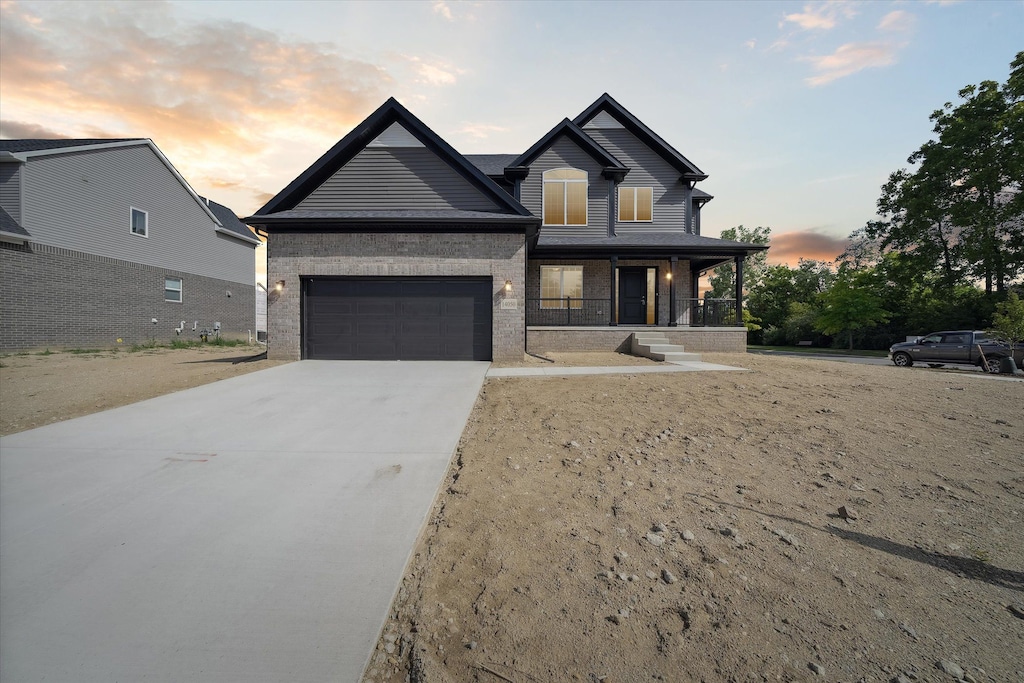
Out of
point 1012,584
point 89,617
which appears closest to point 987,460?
point 1012,584

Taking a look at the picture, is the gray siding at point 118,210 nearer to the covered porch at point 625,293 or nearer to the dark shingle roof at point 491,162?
the dark shingle roof at point 491,162

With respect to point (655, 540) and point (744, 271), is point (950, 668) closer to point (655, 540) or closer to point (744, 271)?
point (655, 540)

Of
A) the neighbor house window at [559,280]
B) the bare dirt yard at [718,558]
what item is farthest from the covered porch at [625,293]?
the bare dirt yard at [718,558]

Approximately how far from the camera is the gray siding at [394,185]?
41.6ft

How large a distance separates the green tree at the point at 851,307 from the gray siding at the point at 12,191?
133 feet

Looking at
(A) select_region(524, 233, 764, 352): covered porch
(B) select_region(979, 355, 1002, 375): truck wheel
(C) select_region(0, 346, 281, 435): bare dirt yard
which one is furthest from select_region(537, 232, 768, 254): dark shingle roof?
(C) select_region(0, 346, 281, 435): bare dirt yard

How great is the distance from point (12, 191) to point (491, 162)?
1886 centimetres

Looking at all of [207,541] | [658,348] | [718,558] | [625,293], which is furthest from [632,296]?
[207,541]

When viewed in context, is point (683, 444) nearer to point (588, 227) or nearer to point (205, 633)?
point (205, 633)

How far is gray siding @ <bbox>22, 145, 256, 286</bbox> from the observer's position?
1675 centimetres

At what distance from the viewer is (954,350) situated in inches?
582

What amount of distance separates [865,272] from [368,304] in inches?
1217

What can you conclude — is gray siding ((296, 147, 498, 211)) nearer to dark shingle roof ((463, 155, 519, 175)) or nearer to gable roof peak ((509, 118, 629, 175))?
gable roof peak ((509, 118, 629, 175))

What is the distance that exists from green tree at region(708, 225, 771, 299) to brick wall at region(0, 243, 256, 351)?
128 feet
